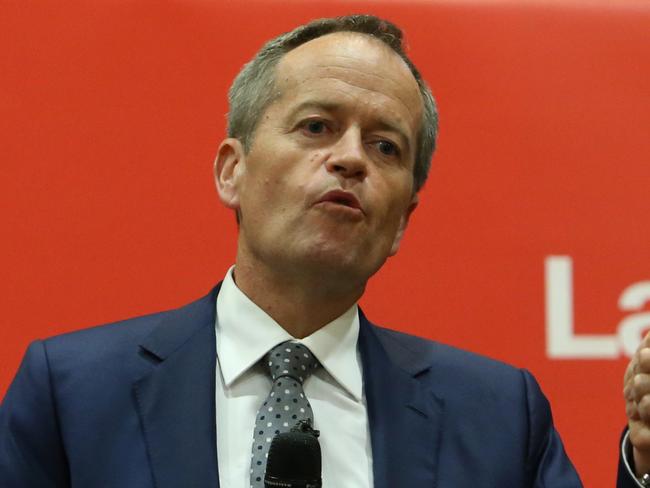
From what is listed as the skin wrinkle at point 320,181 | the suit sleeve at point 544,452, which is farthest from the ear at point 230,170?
the suit sleeve at point 544,452

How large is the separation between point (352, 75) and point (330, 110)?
0.08m

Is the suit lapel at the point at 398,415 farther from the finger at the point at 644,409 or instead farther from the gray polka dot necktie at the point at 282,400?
the finger at the point at 644,409

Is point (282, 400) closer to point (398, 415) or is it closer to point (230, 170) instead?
point (398, 415)

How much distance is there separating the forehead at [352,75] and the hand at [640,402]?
0.56m

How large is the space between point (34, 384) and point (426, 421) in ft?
1.87

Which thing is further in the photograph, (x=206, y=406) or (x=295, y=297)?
(x=295, y=297)

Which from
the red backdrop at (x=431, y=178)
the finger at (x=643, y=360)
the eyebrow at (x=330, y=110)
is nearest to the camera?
the finger at (x=643, y=360)

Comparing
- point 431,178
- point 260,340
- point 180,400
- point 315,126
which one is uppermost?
point 431,178

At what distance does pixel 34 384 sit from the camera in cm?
161

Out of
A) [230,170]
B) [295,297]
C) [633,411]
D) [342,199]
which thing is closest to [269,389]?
[295,297]

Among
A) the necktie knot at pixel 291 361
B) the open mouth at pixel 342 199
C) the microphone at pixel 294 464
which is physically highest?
the open mouth at pixel 342 199

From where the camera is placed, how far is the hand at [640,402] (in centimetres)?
148

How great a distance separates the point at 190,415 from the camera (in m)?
1.58

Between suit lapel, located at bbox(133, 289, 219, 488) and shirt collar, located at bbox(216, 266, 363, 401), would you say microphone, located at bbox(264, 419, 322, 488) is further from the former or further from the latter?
shirt collar, located at bbox(216, 266, 363, 401)
